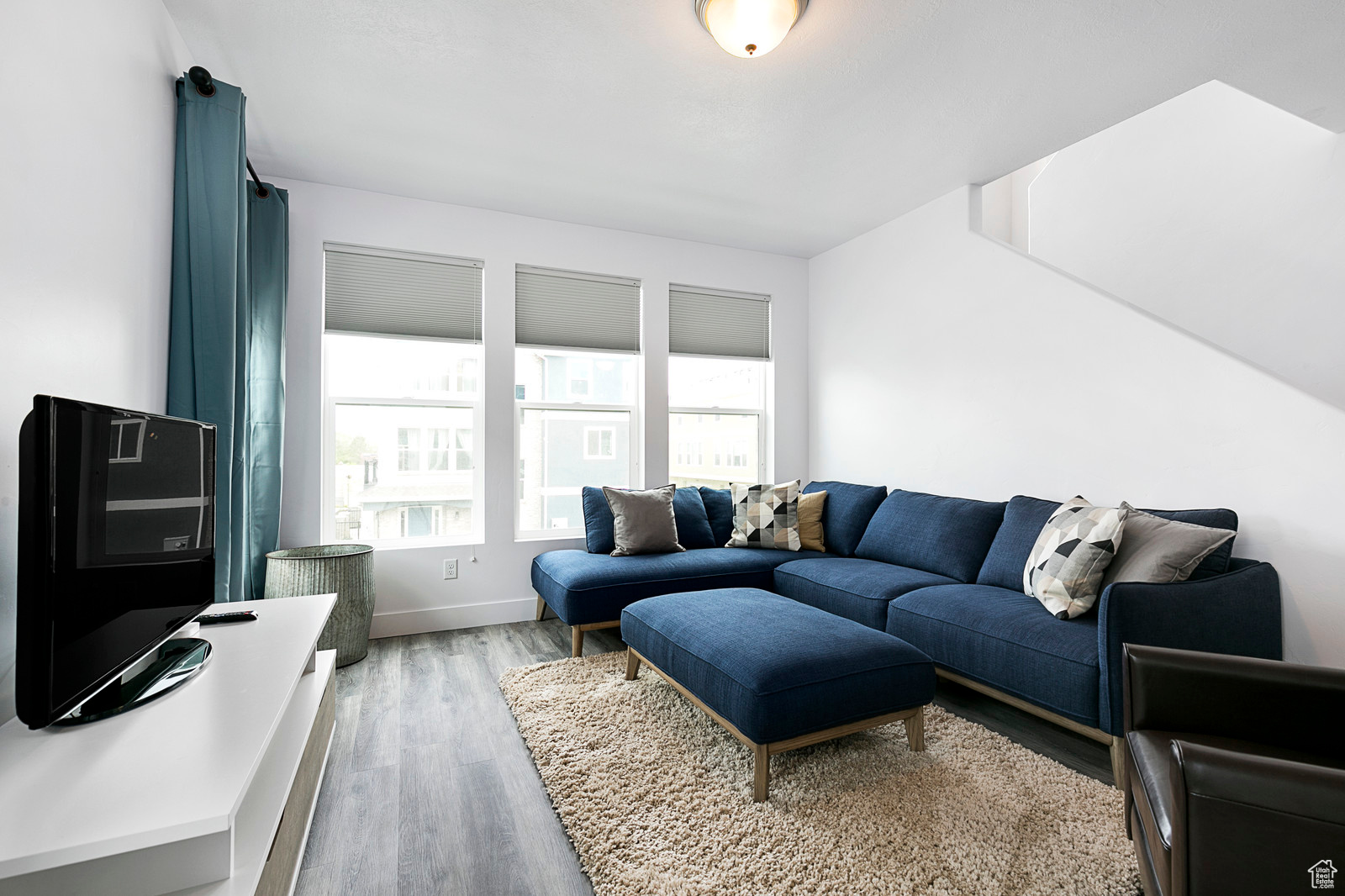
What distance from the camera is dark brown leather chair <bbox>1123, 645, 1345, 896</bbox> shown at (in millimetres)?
993

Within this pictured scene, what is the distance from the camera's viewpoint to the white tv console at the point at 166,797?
35.4 inches

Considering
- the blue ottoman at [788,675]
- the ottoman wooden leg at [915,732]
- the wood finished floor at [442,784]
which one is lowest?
the wood finished floor at [442,784]

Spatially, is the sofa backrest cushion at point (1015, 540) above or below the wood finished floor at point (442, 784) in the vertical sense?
above

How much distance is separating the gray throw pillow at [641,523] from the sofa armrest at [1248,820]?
281 cm

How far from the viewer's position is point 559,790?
6.46 ft

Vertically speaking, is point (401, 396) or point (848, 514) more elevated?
point (401, 396)

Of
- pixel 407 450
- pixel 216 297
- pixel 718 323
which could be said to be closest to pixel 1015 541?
pixel 718 323

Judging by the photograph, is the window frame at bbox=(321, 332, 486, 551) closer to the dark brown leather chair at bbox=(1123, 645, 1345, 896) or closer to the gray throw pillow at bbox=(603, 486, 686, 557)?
the gray throw pillow at bbox=(603, 486, 686, 557)

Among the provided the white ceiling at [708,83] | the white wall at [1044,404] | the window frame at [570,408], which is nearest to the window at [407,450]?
the window frame at [570,408]

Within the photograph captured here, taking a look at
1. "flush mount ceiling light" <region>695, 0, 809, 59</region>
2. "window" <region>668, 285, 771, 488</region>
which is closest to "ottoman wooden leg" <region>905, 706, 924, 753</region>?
"flush mount ceiling light" <region>695, 0, 809, 59</region>

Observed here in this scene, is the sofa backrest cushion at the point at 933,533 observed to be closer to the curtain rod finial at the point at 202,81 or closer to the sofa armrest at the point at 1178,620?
the sofa armrest at the point at 1178,620

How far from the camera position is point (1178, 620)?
6.53 feet

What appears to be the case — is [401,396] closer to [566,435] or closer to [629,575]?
[566,435]

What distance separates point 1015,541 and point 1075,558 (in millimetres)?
524
